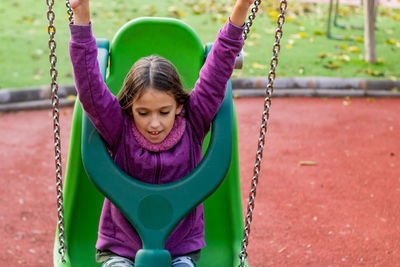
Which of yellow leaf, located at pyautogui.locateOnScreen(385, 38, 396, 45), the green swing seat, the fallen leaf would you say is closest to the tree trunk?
the fallen leaf

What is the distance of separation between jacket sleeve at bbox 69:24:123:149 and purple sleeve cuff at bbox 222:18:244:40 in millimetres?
458

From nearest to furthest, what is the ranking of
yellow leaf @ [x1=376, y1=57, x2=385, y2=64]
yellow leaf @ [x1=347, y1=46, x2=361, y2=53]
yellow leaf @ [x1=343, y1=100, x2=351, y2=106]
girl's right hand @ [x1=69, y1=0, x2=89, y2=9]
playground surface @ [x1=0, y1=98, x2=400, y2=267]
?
1. girl's right hand @ [x1=69, y1=0, x2=89, y2=9]
2. playground surface @ [x1=0, y1=98, x2=400, y2=267]
3. yellow leaf @ [x1=343, y1=100, x2=351, y2=106]
4. yellow leaf @ [x1=376, y1=57, x2=385, y2=64]
5. yellow leaf @ [x1=347, y1=46, x2=361, y2=53]

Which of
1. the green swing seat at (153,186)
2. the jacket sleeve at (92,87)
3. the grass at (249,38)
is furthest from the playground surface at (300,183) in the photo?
the jacket sleeve at (92,87)

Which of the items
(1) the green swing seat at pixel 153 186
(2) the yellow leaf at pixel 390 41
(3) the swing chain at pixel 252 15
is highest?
(3) the swing chain at pixel 252 15

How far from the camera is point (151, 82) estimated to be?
2.31 m

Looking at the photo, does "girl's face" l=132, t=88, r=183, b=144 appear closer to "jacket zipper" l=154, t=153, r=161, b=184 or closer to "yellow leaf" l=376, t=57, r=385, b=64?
"jacket zipper" l=154, t=153, r=161, b=184

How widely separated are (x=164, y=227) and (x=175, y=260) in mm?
181

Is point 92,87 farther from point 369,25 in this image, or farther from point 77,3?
point 369,25

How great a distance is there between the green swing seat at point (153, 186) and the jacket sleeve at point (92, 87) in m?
0.06

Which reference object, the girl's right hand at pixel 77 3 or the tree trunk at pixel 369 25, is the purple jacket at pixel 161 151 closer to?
the girl's right hand at pixel 77 3

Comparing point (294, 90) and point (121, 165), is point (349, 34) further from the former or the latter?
point (121, 165)

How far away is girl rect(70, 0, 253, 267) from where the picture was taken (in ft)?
7.41

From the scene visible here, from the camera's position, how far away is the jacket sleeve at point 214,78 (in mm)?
2270

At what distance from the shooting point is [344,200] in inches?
173
